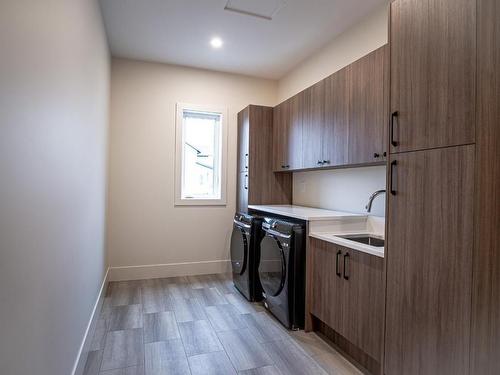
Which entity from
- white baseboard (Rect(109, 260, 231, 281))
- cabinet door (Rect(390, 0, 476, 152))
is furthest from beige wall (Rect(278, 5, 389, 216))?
white baseboard (Rect(109, 260, 231, 281))

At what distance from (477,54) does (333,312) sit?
1.76 metres

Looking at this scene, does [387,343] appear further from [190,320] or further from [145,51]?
[145,51]

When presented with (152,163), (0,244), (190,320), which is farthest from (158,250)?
(0,244)

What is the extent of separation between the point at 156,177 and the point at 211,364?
2.44 metres

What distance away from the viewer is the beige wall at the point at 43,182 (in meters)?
0.86

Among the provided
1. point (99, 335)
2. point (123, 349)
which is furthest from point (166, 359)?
point (99, 335)

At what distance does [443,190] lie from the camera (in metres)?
1.37

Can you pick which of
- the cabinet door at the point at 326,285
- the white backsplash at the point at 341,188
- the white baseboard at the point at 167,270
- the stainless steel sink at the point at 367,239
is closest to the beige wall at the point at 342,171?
the white backsplash at the point at 341,188

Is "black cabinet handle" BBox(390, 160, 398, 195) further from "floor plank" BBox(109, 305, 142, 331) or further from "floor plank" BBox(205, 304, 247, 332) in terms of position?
"floor plank" BBox(109, 305, 142, 331)

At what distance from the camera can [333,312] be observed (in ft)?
7.27

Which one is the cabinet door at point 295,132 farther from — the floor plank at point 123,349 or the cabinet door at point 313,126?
the floor plank at point 123,349

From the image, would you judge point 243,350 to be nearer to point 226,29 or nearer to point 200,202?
point 200,202

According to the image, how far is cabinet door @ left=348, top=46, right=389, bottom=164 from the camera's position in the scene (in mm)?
2111

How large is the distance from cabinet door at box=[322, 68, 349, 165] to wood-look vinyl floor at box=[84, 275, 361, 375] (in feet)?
4.84
